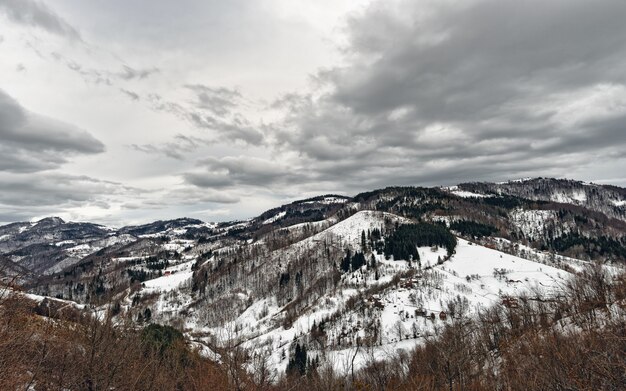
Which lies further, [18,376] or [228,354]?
[228,354]

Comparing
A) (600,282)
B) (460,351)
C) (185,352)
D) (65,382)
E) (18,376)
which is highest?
(18,376)

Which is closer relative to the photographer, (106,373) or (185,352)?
(106,373)

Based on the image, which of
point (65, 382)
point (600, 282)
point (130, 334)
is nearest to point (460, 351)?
point (600, 282)

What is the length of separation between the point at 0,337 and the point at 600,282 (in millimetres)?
79007

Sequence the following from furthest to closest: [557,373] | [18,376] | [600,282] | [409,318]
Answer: [409,318], [600,282], [557,373], [18,376]

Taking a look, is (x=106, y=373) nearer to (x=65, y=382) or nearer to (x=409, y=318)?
(x=65, y=382)

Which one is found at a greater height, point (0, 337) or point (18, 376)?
point (0, 337)

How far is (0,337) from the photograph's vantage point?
62.3 feet

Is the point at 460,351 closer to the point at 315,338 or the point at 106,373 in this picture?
the point at 106,373

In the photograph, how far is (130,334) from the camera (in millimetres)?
29797

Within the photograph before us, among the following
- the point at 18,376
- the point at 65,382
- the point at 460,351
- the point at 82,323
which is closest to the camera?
the point at 18,376

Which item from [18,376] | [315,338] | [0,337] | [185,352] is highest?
[0,337]

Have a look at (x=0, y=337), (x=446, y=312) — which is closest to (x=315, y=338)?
(x=446, y=312)

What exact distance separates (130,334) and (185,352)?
3921 cm
